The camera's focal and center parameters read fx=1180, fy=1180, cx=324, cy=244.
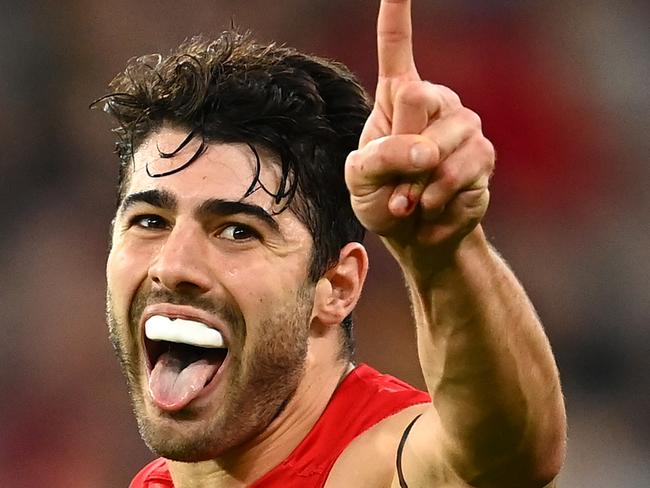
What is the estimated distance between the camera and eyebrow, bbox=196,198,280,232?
260cm

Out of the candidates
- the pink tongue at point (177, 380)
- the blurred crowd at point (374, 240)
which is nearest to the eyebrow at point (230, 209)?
the pink tongue at point (177, 380)

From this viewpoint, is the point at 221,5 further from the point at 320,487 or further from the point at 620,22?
the point at 320,487

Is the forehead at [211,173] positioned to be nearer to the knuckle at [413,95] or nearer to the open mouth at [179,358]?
the open mouth at [179,358]

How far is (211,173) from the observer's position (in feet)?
8.64

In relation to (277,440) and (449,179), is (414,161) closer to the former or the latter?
(449,179)

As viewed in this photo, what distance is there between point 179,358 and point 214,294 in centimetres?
28

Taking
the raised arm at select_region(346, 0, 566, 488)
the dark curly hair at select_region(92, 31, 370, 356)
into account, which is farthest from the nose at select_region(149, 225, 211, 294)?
the raised arm at select_region(346, 0, 566, 488)

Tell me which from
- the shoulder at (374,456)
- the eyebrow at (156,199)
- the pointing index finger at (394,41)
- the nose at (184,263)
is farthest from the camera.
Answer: the eyebrow at (156,199)

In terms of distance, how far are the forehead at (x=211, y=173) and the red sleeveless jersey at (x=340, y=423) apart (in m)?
0.48

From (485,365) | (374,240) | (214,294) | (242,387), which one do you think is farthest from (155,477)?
(374,240)

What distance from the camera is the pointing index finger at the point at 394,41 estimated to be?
1.88 metres

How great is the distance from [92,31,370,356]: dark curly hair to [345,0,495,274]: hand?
0.80m

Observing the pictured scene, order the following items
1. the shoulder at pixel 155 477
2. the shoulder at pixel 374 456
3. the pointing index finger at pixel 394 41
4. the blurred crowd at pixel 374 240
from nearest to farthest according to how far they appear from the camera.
A: 1. the pointing index finger at pixel 394 41
2. the shoulder at pixel 374 456
3. the shoulder at pixel 155 477
4. the blurred crowd at pixel 374 240

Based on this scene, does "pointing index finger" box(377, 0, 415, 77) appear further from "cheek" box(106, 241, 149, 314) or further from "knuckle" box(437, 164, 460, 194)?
"cheek" box(106, 241, 149, 314)
